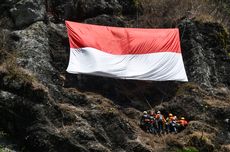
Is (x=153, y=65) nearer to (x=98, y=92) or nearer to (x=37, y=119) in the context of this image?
(x=98, y=92)

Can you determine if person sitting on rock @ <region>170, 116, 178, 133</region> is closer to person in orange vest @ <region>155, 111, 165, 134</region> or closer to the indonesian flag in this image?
person in orange vest @ <region>155, 111, 165, 134</region>

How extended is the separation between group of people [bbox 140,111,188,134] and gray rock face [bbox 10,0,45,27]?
16.4ft

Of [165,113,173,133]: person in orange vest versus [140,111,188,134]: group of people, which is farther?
[165,113,173,133]: person in orange vest

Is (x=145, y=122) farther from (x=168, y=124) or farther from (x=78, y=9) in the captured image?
(x=78, y=9)

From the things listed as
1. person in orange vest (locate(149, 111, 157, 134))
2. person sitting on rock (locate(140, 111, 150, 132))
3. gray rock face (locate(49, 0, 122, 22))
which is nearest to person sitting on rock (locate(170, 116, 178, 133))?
person in orange vest (locate(149, 111, 157, 134))

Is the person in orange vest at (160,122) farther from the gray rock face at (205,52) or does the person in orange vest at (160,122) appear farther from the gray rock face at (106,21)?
the gray rock face at (106,21)

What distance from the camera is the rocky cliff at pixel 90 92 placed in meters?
13.1

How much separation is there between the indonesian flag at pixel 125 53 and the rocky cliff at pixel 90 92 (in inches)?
26.0

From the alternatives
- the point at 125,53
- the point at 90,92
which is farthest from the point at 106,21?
the point at 90,92

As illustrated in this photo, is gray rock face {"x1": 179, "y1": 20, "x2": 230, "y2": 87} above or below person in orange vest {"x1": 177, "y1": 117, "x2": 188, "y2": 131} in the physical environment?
above

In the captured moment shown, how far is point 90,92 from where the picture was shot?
15781mm

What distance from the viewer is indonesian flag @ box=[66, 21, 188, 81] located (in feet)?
52.9

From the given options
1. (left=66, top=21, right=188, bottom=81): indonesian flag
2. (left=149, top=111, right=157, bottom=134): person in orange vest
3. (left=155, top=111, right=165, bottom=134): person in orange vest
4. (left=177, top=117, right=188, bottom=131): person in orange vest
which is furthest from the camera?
(left=66, top=21, right=188, bottom=81): indonesian flag

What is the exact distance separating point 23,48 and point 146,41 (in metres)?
4.62
